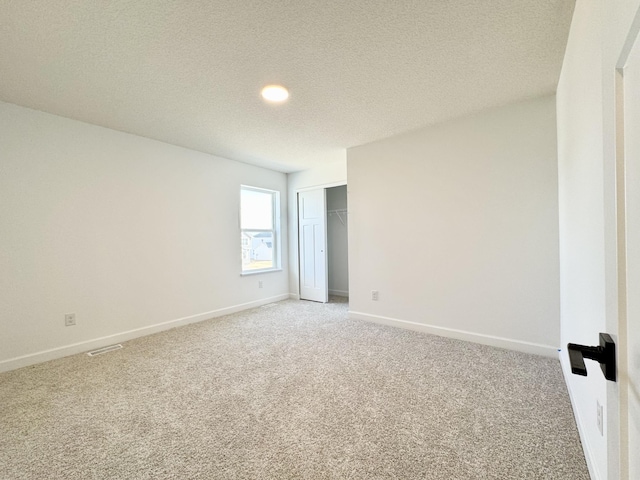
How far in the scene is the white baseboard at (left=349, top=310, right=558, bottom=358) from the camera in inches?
100

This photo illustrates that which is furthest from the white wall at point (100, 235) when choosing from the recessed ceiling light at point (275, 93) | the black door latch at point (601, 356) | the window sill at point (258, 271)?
the black door latch at point (601, 356)

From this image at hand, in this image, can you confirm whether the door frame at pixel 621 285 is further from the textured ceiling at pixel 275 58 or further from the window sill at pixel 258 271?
the window sill at pixel 258 271

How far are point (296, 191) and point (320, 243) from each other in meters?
1.07

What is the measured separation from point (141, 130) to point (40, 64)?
1208 millimetres

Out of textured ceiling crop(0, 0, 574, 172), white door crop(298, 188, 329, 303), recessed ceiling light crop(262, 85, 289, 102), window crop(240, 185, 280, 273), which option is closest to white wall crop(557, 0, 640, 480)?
textured ceiling crop(0, 0, 574, 172)

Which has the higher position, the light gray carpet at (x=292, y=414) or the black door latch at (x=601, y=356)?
Result: the black door latch at (x=601, y=356)

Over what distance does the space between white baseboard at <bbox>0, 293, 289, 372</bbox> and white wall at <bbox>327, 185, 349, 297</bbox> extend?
6.60ft

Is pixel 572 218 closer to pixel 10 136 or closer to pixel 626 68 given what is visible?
pixel 626 68

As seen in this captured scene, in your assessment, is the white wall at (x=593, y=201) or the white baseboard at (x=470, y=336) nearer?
the white wall at (x=593, y=201)

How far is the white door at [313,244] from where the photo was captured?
15.9 ft

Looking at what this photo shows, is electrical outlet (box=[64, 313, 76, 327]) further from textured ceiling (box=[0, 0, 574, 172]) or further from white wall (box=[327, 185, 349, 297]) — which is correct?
white wall (box=[327, 185, 349, 297])

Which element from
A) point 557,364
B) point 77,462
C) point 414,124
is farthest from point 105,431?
point 414,124

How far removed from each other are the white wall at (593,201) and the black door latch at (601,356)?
0.02m

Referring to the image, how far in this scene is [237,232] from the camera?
437 cm
